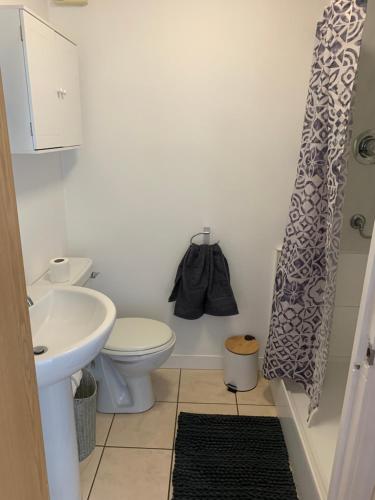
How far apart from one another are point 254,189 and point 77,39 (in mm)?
1241

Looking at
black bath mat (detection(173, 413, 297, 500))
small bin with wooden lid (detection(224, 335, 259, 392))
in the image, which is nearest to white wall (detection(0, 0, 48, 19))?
small bin with wooden lid (detection(224, 335, 259, 392))

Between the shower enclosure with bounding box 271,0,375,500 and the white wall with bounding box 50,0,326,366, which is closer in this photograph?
the shower enclosure with bounding box 271,0,375,500

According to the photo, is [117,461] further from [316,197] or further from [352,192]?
[352,192]

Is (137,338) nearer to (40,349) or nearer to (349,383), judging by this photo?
(40,349)

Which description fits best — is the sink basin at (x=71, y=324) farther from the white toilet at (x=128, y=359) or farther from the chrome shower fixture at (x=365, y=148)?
the chrome shower fixture at (x=365, y=148)

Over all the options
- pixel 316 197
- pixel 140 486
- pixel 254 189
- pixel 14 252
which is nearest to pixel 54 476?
pixel 140 486

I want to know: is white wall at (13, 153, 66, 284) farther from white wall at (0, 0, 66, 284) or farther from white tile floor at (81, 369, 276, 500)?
white tile floor at (81, 369, 276, 500)

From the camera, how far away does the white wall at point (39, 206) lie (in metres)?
1.73

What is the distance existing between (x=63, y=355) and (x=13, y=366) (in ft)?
1.10

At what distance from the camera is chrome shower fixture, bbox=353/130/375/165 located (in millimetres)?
1948

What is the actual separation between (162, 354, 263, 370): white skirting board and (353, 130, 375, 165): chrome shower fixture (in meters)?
1.46

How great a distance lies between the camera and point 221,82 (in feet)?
6.71

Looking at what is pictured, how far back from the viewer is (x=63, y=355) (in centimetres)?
115

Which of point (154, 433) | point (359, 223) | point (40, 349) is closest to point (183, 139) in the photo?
point (359, 223)
